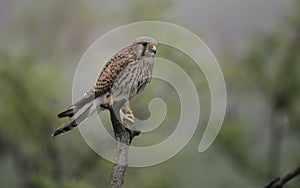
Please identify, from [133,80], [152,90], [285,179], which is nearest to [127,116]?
[133,80]

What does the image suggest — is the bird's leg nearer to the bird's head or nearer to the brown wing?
the brown wing

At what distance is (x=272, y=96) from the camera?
909 cm

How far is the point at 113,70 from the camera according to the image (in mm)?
2172

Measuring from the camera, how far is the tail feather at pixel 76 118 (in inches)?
74.4

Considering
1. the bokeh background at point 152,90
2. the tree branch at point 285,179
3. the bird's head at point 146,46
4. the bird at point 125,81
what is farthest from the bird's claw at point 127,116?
the bokeh background at point 152,90

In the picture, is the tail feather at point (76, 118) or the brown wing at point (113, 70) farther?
the brown wing at point (113, 70)

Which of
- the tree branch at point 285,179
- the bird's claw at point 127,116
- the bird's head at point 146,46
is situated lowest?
the tree branch at point 285,179

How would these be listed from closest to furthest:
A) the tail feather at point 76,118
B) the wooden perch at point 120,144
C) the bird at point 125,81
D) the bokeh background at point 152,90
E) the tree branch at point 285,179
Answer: the tree branch at point 285,179 → the wooden perch at point 120,144 → the tail feather at point 76,118 → the bird at point 125,81 → the bokeh background at point 152,90

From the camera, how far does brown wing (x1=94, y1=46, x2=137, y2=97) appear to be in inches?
82.4

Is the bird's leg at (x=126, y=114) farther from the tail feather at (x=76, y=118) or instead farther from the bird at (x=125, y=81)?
the tail feather at (x=76, y=118)

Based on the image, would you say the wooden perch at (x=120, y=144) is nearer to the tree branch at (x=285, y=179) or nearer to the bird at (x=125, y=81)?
the bird at (x=125, y=81)

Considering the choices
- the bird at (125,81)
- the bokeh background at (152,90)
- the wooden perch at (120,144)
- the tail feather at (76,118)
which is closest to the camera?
the wooden perch at (120,144)

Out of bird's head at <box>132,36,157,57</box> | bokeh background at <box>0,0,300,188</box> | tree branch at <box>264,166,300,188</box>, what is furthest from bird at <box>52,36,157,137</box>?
bokeh background at <box>0,0,300,188</box>

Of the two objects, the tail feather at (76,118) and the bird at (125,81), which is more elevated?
the bird at (125,81)
